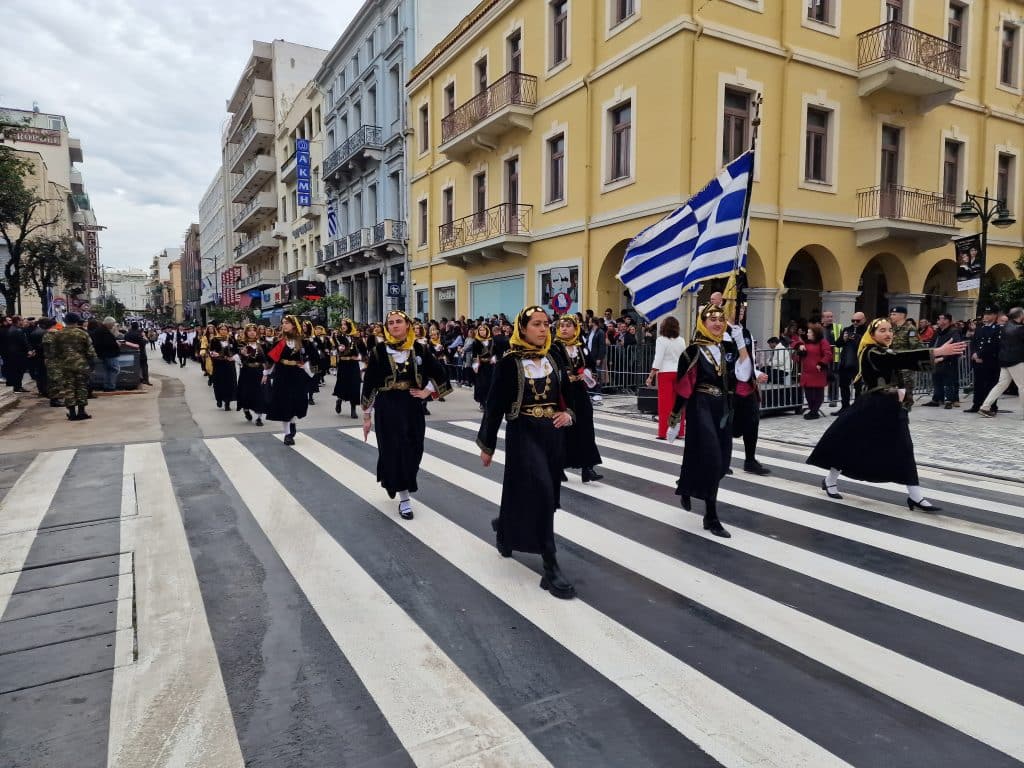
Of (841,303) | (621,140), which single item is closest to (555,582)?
(621,140)

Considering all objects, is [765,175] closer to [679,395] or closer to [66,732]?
[679,395]

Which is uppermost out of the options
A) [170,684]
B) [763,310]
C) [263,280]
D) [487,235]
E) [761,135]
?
[761,135]

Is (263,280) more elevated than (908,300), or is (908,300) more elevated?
(263,280)

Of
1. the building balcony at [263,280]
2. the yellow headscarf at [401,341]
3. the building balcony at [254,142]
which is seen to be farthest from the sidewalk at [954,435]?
the building balcony at [254,142]

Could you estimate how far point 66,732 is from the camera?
9.47 feet

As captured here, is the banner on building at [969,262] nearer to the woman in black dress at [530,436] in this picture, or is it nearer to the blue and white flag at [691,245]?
the blue and white flag at [691,245]

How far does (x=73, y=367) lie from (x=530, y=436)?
11257 millimetres

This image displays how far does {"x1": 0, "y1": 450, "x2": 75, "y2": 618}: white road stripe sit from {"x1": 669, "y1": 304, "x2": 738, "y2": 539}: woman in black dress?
4.94 m

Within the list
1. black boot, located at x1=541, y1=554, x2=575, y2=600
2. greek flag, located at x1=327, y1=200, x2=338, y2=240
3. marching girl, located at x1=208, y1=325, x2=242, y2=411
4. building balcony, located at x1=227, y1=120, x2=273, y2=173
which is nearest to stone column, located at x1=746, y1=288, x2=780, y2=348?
marching girl, located at x1=208, y1=325, x2=242, y2=411

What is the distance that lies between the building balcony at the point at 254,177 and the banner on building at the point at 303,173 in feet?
31.0

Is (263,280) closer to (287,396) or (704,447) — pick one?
(287,396)

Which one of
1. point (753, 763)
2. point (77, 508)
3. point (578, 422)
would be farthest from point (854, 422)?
point (77, 508)

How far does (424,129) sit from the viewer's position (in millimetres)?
28953

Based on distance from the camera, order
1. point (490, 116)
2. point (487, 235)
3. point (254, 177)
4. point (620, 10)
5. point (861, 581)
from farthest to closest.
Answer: point (254, 177)
point (487, 235)
point (490, 116)
point (620, 10)
point (861, 581)
